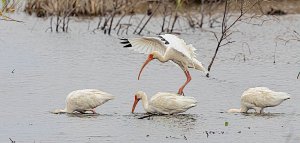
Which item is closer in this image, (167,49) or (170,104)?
(170,104)

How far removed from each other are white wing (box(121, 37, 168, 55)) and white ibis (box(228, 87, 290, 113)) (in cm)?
189

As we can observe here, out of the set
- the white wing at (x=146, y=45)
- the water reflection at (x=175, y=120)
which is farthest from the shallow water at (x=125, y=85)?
the white wing at (x=146, y=45)

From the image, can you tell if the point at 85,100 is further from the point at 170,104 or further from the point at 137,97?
the point at 170,104

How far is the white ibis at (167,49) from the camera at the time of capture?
1185 centimetres

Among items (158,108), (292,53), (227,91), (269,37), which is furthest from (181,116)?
(269,37)

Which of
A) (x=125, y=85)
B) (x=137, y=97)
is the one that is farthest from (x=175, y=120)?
(x=125, y=85)

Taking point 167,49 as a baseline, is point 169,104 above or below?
below

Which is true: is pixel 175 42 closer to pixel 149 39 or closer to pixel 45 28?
pixel 149 39

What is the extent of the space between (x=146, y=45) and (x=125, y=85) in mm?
1018

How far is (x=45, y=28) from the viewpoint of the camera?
2253 cm

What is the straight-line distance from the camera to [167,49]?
12305mm

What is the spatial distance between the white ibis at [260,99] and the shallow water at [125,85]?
0.13 m

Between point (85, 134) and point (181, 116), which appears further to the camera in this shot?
point (181, 116)

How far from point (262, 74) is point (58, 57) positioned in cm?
411
